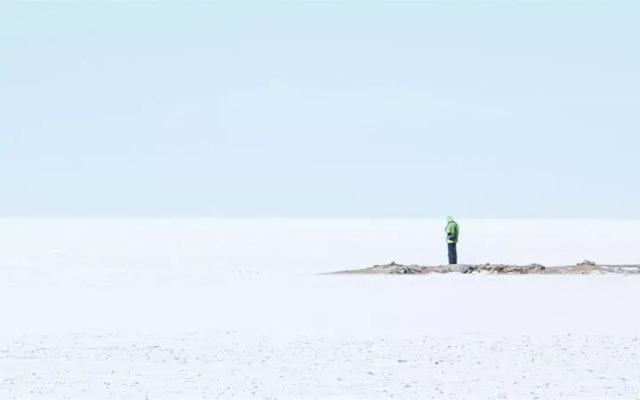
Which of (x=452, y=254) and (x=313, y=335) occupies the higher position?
(x=452, y=254)

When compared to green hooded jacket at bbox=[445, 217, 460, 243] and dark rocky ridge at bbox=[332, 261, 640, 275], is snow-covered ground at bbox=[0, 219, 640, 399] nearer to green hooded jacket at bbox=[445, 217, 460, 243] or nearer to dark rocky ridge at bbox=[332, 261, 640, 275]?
dark rocky ridge at bbox=[332, 261, 640, 275]

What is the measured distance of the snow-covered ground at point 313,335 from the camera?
10.4 metres

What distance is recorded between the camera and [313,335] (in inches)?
548

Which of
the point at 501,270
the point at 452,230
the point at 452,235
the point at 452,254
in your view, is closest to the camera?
the point at 501,270

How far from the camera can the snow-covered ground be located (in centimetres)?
1038

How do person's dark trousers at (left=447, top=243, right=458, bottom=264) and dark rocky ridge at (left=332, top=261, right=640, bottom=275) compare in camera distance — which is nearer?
dark rocky ridge at (left=332, top=261, right=640, bottom=275)

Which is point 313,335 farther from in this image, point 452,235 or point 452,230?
point 452,235

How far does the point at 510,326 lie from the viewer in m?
14.9

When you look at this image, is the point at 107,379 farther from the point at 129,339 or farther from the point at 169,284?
the point at 169,284

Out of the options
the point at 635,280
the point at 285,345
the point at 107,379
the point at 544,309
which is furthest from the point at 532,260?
the point at 107,379

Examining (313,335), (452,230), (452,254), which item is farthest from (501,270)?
(313,335)

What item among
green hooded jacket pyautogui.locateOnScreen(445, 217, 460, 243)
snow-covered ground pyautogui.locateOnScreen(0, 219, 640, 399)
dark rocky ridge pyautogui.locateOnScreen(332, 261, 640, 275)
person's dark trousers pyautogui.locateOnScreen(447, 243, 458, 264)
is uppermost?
green hooded jacket pyautogui.locateOnScreen(445, 217, 460, 243)

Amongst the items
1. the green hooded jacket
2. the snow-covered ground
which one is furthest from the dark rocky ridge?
the snow-covered ground

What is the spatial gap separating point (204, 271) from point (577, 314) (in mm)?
11941
